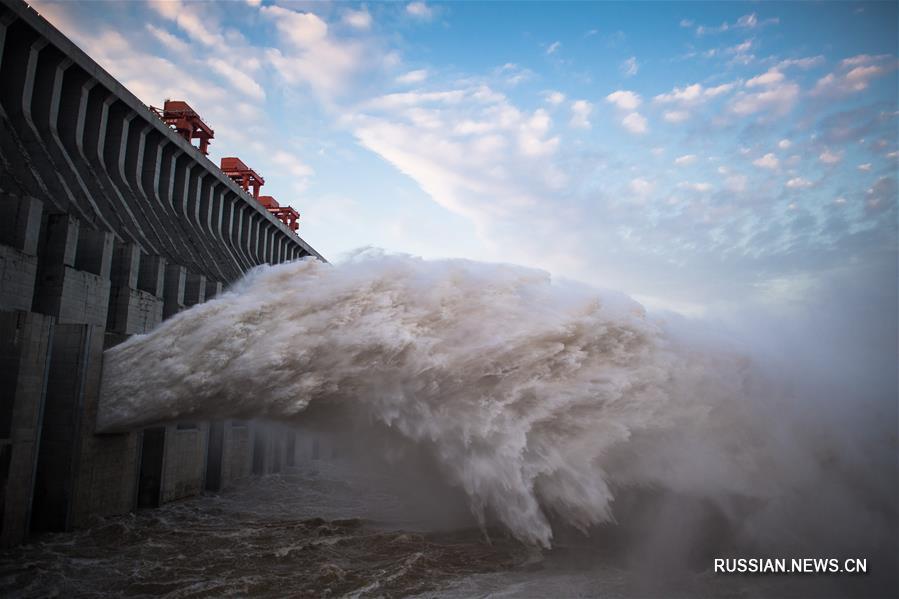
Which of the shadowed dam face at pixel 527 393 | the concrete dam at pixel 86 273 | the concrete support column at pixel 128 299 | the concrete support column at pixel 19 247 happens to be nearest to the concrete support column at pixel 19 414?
the concrete dam at pixel 86 273

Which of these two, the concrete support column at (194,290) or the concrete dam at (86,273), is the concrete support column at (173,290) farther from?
the concrete support column at (194,290)

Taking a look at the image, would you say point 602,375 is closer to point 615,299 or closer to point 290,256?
point 615,299

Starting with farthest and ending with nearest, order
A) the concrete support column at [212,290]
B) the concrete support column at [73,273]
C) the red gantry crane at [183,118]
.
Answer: the red gantry crane at [183,118] < the concrete support column at [212,290] < the concrete support column at [73,273]

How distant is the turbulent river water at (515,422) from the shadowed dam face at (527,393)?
59mm

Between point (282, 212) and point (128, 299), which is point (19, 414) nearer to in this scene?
point (128, 299)

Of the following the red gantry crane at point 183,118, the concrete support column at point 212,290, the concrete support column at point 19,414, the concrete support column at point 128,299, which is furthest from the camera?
the red gantry crane at point 183,118

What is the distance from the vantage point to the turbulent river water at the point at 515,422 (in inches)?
613

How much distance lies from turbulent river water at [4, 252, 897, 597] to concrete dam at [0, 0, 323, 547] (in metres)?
1.26

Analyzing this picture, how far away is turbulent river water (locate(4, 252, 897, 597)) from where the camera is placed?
613 inches

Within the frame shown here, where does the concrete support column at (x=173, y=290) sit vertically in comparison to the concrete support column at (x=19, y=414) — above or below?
above

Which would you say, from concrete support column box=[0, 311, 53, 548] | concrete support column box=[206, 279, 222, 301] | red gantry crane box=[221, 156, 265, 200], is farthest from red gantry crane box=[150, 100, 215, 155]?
concrete support column box=[0, 311, 53, 548]

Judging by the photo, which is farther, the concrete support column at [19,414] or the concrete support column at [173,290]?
the concrete support column at [173,290]

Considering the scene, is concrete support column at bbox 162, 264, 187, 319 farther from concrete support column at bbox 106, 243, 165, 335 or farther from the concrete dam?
concrete support column at bbox 106, 243, 165, 335

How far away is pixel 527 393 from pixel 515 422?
0.85 m
